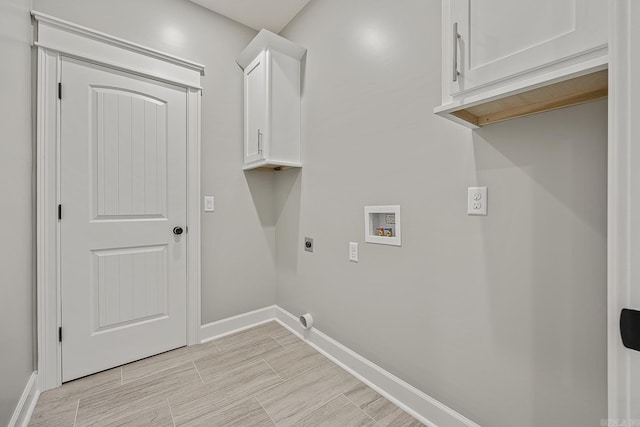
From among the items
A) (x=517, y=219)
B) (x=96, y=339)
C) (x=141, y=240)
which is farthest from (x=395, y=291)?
(x=96, y=339)

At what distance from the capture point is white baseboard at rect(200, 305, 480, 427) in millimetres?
1377

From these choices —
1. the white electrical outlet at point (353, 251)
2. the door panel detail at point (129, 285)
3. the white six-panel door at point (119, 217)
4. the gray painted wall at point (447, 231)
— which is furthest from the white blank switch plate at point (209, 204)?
the white electrical outlet at point (353, 251)

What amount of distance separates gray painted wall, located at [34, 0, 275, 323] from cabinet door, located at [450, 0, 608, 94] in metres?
1.91

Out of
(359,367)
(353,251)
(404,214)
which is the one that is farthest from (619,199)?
(359,367)

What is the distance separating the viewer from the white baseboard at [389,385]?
4.43ft

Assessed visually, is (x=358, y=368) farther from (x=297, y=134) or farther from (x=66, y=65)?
(x=66, y=65)

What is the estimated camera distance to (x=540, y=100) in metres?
0.98

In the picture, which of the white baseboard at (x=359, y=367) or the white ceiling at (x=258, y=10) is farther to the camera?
the white ceiling at (x=258, y=10)

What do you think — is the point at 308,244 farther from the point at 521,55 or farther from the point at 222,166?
the point at 521,55

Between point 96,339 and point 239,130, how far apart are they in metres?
1.87

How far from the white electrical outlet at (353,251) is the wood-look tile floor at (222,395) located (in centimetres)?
76

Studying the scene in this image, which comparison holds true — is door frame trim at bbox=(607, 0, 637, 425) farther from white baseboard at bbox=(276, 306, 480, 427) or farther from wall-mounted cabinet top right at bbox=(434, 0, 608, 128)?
white baseboard at bbox=(276, 306, 480, 427)

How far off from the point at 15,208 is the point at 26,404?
103 centimetres

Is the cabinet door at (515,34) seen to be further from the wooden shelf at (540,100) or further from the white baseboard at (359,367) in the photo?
the white baseboard at (359,367)
